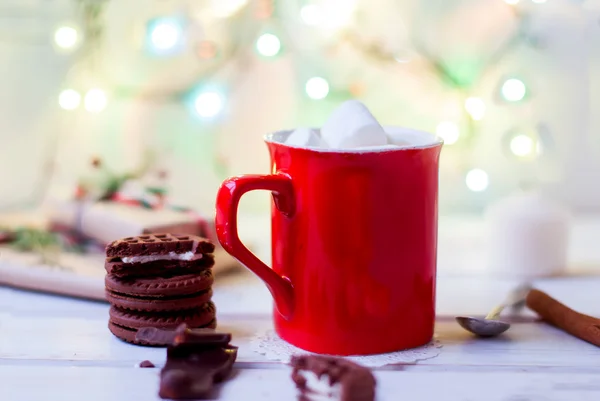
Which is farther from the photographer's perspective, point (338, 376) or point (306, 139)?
point (306, 139)

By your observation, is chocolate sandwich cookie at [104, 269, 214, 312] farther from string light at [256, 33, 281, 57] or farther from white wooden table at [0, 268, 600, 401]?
string light at [256, 33, 281, 57]

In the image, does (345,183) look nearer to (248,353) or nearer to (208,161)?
(248,353)

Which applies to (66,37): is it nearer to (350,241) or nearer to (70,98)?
(70,98)

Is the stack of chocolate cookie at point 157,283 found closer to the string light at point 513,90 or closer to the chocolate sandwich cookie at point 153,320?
the chocolate sandwich cookie at point 153,320

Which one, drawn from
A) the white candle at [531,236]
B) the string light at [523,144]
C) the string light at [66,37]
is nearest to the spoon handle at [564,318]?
the white candle at [531,236]

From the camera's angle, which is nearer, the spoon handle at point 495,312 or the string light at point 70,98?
the spoon handle at point 495,312

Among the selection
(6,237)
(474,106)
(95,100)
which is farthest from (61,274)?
(474,106)

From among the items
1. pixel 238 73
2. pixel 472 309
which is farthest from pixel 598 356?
pixel 238 73
